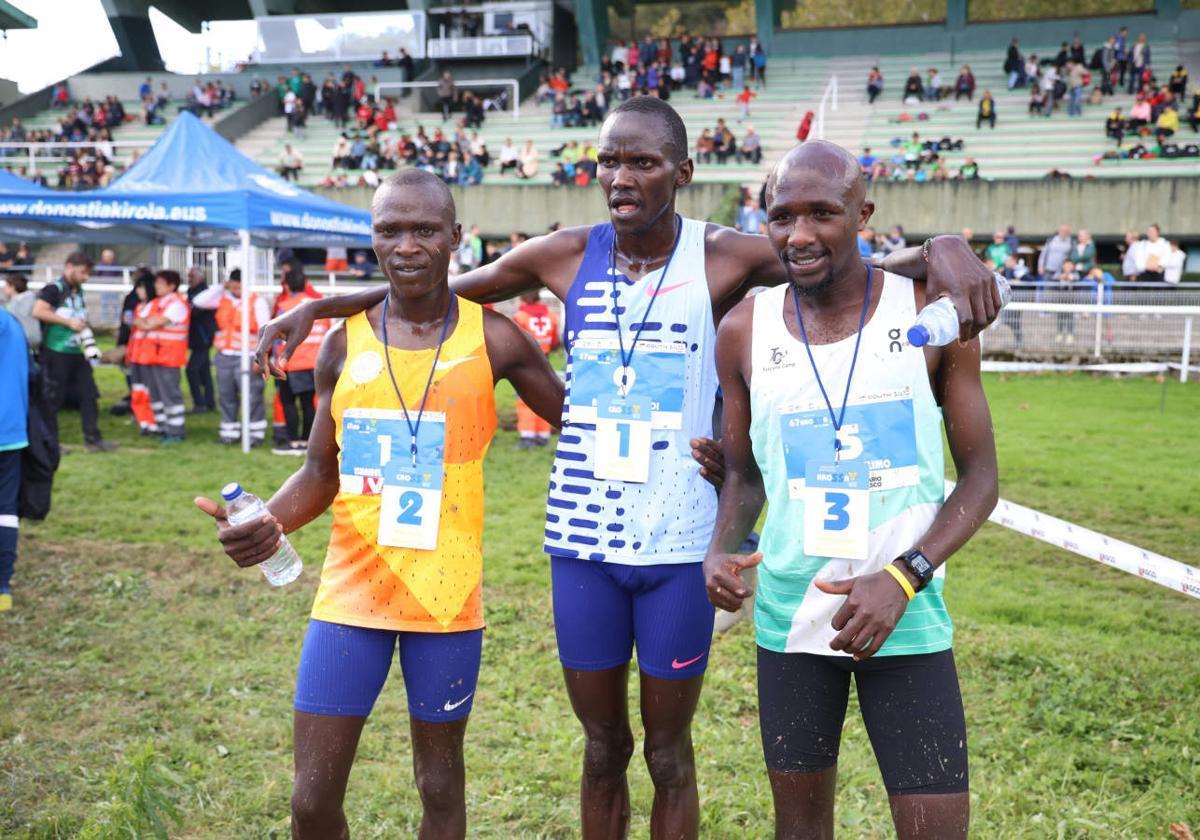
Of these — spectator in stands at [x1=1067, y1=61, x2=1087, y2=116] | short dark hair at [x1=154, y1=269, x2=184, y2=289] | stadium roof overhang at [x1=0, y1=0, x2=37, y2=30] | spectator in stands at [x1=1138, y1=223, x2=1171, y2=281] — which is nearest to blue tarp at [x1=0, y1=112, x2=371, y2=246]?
short dark hair at [x1=154, y1=269, x2=184, y2=289]

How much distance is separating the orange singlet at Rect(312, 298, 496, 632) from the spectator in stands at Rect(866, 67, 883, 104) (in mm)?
31166

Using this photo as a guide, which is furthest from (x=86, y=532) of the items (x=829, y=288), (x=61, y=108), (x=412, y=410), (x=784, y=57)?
(x=61, y=108)

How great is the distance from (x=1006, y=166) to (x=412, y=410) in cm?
2640

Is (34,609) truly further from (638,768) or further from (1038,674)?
(1038,674)

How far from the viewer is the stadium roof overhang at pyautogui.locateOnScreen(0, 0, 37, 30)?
6.82m

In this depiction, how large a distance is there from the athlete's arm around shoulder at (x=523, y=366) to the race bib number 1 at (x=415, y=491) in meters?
0.30

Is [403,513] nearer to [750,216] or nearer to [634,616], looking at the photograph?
[634,616]

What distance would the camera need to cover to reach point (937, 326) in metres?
2.53

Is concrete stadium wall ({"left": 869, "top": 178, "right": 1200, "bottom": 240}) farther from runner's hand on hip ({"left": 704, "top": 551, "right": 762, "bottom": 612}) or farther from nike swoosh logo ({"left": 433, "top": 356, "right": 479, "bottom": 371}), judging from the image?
runner's hand on hip ({"left": 704, "top": 551, "right": 762, "bottom": 612})

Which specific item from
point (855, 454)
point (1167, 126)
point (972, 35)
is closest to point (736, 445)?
point (855, 454)

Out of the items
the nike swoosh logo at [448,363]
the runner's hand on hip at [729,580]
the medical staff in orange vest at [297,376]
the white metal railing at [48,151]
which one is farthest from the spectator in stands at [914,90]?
the runner's hand on hip at [729,580]

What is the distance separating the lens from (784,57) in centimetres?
3728

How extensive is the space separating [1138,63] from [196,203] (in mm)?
26941

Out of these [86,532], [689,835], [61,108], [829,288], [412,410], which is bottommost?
[86,532]
